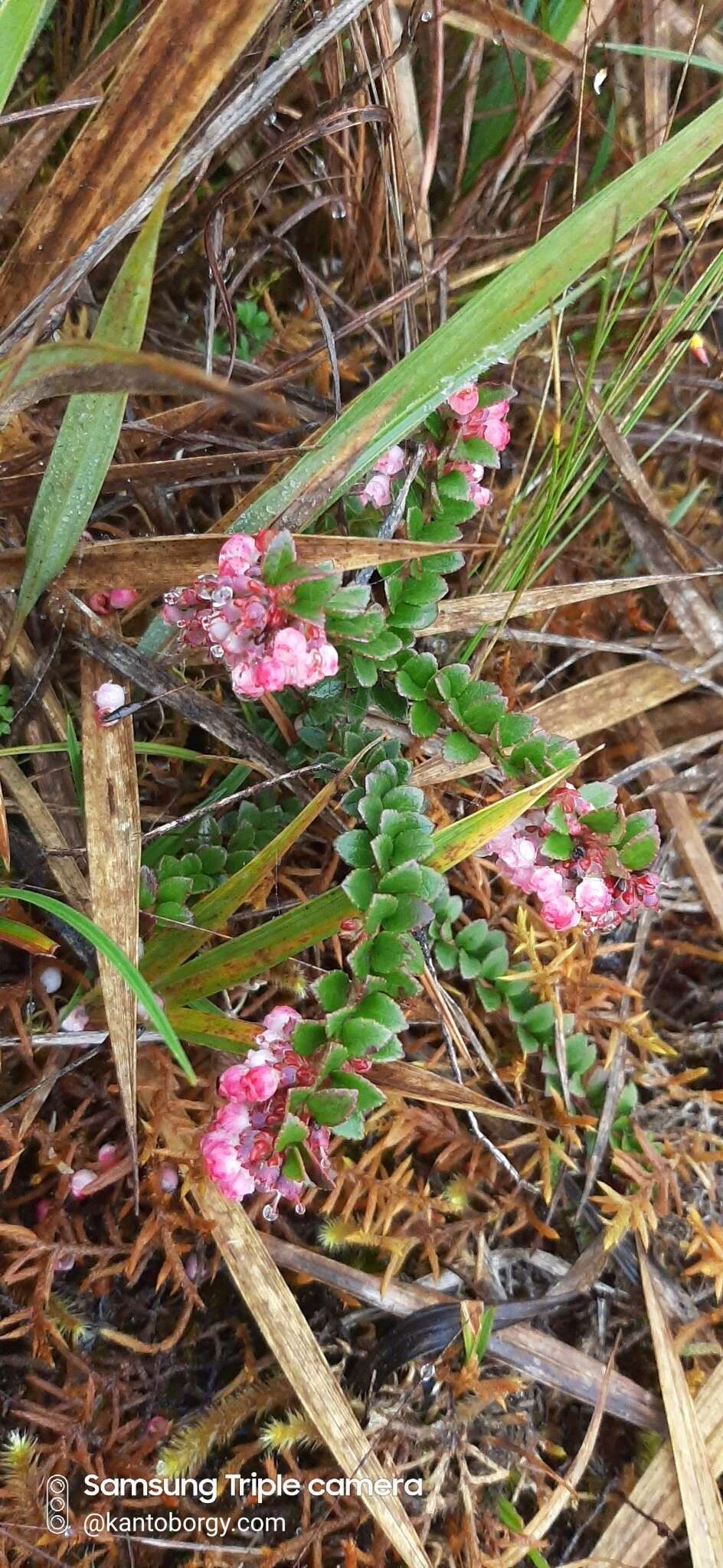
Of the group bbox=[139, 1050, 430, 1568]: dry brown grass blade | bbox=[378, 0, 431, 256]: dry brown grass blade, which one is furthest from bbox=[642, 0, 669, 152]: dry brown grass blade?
bbox=[139, 1050, 430, 1568]: dry brown grass blade

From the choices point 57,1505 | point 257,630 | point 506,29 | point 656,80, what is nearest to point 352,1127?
point 257,630

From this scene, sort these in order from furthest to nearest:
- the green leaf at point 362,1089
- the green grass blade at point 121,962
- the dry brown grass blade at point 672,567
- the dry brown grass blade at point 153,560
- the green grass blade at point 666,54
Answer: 1. the dry brown grass blade at point 672,567
2. the green grass blade at point 666,54
3. the dry brown grass blade at point 153,560
4. the green leaf at point 362,1089
5. the green grass blade at point 121,962

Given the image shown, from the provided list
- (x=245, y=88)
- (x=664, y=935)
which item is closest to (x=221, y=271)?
(x=245, y=88)

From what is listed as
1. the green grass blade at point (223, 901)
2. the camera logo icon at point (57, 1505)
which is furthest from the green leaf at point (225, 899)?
the camera logo icon at point (57, 1505)

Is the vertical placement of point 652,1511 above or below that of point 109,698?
below

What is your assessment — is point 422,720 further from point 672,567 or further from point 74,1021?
point 672,567

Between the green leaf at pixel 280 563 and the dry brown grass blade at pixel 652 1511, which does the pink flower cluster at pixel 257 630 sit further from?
the dry brown grass blade at pixel 652 1511

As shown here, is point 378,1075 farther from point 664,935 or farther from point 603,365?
point 603,365
